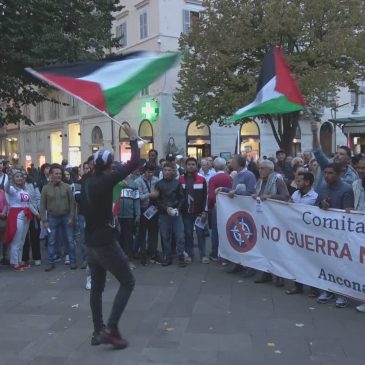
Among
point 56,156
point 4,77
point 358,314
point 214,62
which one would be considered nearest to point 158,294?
point 358,314

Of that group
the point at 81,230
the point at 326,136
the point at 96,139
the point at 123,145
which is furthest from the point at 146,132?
the point at 81,230

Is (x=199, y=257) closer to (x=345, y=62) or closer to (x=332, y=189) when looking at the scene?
(x=332, y=189)

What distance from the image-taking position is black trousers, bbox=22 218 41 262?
9570 millimetres

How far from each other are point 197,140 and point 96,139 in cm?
841

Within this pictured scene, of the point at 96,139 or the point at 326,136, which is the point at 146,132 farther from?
the point at 326,136

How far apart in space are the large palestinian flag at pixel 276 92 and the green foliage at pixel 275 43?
13.9 metres

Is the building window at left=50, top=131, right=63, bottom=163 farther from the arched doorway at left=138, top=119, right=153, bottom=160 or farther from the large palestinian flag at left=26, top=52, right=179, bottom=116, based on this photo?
the large palestinian flag at left=26, top=52, right=179, bottom=116

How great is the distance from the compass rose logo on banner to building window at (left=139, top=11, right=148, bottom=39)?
91.7 feet

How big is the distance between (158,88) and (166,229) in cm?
2476

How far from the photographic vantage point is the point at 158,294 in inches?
281

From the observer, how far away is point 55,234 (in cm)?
919

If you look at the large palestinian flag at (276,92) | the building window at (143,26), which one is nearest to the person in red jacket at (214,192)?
the large palestinian flag at (276,92)

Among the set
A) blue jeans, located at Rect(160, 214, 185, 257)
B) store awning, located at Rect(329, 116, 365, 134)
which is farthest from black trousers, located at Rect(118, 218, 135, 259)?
store awning, located at Rect(329, 116, 365, 134)

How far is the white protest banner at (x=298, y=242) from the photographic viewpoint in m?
6.33
